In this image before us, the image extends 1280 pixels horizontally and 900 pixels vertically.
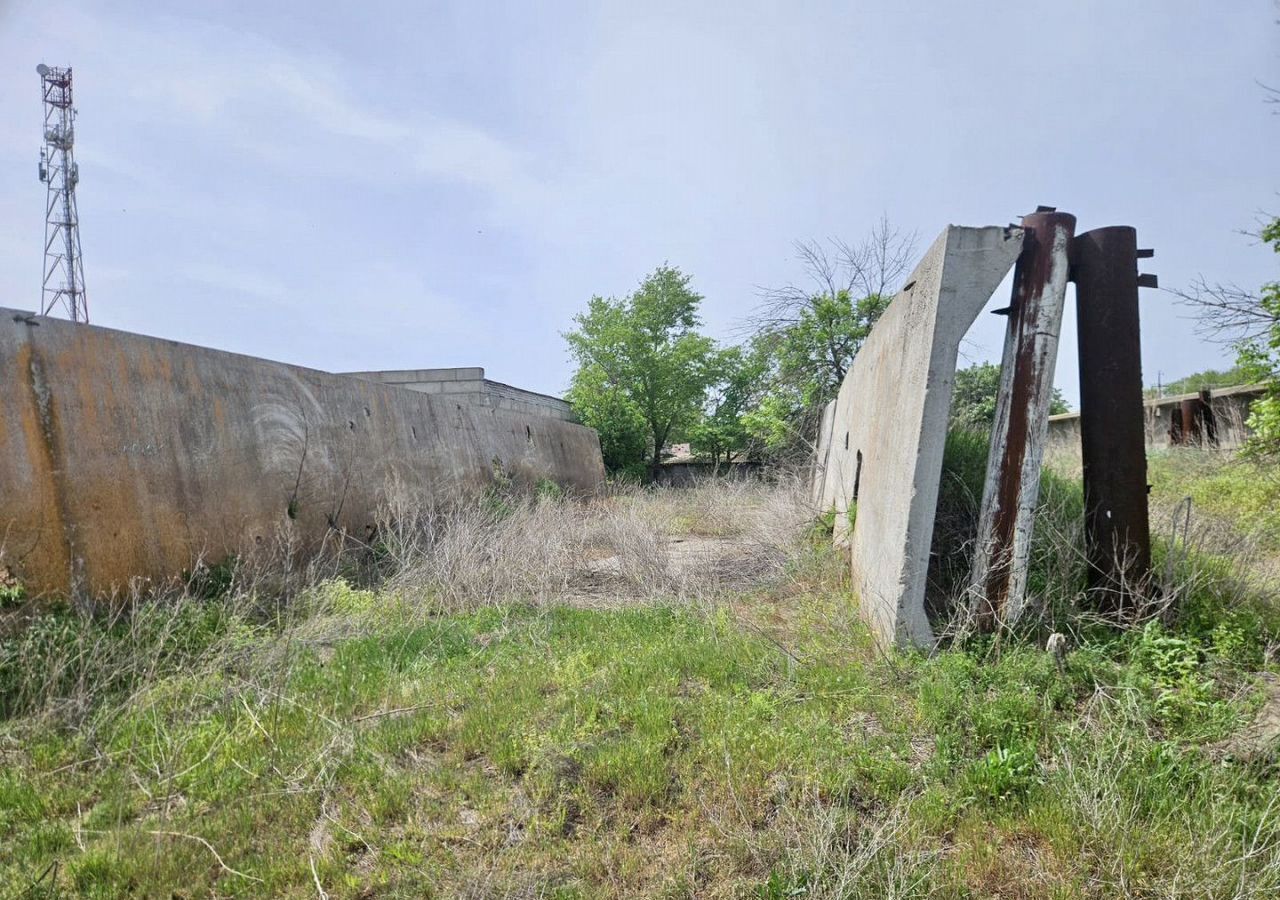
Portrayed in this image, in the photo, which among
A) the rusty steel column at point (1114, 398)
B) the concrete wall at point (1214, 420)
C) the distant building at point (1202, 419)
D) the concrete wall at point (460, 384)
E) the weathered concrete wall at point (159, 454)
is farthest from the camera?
the concrete wall at point (460, 384)

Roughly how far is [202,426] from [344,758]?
11.9 ft

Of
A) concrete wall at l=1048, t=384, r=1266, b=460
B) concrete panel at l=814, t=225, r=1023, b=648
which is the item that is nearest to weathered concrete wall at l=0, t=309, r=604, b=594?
concrete panel at l=814, t=225, r=1023, b=648

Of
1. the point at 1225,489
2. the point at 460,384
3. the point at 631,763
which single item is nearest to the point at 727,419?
the point at 460,384

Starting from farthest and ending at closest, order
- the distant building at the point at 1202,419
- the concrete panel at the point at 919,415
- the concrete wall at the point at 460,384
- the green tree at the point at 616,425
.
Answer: the green tree at the point at 616,425 < the concrete wall at the point at 460,384 < the distant building at the point at 1202,419 < the concrete panel at the point at 919,415

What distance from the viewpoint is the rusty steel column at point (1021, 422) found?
3570mm

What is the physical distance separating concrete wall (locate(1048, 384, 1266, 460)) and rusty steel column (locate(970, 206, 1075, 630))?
5.85 metres

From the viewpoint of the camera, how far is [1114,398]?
3805mm

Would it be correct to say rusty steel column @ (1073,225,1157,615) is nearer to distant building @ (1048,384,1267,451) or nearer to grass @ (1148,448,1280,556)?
grass @ (1148,448,1280,556)

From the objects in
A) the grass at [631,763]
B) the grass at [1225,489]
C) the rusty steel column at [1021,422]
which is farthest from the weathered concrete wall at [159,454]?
the grass at [1225,489]

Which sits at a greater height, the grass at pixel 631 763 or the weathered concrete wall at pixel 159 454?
the weathered concrete wall at pixel 159 454

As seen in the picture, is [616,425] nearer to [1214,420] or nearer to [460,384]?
[460,384]

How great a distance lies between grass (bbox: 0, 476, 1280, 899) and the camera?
2111mm

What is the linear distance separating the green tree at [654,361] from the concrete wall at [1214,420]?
12362 mm

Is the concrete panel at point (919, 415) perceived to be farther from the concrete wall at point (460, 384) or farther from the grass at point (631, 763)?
the concrete wall at point (460, 384)
